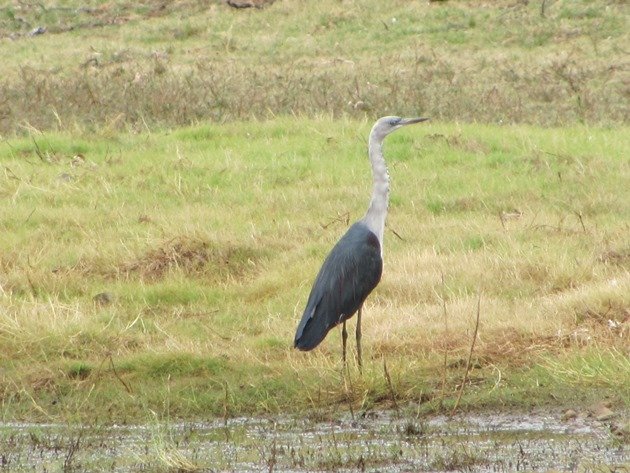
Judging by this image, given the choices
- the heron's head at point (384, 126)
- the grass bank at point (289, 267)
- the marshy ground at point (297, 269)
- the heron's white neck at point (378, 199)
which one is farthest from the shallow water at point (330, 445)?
the heron's head at point (384, 126)

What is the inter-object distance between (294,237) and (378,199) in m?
2.08

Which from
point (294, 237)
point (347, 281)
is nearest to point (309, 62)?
point (294, 237)

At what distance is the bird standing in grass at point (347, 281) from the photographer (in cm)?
645

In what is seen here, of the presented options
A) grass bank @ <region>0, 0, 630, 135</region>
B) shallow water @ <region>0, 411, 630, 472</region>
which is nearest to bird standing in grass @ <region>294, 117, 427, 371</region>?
shallow water @ <region>0, 411, 630, 472</region>

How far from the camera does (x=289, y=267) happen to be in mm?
8508

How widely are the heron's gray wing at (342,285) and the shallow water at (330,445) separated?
1.71 feet

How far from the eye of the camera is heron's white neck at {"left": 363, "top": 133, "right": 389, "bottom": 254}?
705 centimetres

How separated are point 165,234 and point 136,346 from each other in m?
1.83

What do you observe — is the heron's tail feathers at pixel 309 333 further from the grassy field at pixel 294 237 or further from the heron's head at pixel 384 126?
the heron's head at pixel 384 126

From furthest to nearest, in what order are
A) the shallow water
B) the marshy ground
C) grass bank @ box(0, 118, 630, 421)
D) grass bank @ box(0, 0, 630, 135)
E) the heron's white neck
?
grass bank @ box(0, 0, 630, 135) → the heron's white neck → grass bank @ box(0, 118, 630, 421) → the marshy ground → the shallow water

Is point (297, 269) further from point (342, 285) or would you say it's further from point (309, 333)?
point (309, 333)

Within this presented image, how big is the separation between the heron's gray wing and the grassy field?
296 millimetres

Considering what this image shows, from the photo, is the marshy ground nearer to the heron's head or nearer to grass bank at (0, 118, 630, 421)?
grass bank at (0, 118, 630, 421)

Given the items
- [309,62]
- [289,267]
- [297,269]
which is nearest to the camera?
[297,269]
